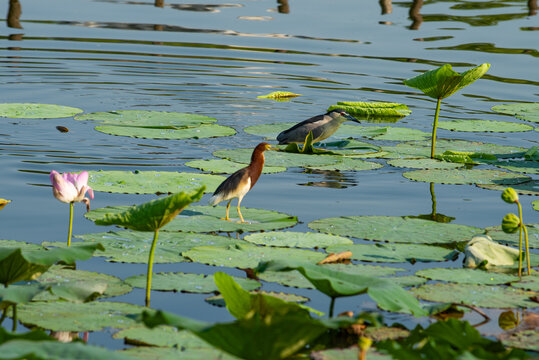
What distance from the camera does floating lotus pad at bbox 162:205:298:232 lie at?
6051 millimetres

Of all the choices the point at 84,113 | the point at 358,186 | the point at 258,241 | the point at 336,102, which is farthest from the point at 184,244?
the point at 336,102

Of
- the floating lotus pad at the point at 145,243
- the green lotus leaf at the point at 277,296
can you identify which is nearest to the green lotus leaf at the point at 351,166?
the floating lotus pad at the point at 145,243

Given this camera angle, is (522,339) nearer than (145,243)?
Yes

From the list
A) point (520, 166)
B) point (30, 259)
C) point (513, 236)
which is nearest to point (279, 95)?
point (520, 166)

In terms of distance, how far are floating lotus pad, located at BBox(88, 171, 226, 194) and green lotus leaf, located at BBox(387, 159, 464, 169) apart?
2099 millimetres

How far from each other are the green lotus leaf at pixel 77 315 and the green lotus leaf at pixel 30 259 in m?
0.20

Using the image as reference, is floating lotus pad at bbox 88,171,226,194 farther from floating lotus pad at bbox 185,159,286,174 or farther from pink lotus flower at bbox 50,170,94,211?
pink lotus flower at bbox 50,170,94,211

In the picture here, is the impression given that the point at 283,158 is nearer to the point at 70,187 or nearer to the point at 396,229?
the point at 396,229

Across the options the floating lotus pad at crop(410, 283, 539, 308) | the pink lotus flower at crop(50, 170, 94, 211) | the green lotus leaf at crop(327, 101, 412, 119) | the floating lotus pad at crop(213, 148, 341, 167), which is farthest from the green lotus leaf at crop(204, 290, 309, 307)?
the green lotus leaf at crop(327, 101, 412, 119)

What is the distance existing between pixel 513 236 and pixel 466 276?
A: 3.91 ft

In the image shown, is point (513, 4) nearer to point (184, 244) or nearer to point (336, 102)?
point (336, 102)

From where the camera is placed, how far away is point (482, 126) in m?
10.6

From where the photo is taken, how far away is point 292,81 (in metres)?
14.2

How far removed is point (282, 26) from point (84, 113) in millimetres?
9708
